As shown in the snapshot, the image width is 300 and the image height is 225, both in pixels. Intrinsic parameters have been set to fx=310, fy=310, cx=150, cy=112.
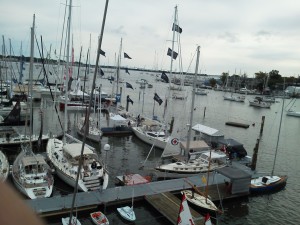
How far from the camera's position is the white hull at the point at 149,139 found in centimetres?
4134

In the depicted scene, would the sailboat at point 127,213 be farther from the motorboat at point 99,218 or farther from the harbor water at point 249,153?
the motorboat at point 99,218

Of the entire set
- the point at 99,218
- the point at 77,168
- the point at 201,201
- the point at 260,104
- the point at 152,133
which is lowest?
the point at 99,218

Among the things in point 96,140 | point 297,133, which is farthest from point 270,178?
point 297,133

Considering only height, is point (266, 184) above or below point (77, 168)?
below

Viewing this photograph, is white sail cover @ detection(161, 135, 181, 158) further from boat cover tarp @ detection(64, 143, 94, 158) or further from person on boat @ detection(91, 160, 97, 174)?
person on boat @ detection(91, 160, 97, 174)

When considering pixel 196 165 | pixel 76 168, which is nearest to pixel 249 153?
pixel 196 165

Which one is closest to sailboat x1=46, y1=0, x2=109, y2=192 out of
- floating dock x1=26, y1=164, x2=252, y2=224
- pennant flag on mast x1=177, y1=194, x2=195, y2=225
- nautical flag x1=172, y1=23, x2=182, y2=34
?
floating dock x1=26, y1=164, x2=252, y2=224

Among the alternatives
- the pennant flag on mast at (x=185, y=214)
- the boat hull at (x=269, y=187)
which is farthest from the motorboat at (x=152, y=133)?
the pennant flag on mast at (x=185, y=214)

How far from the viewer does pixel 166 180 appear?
93.0ft

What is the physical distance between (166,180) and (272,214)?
30.7 ft

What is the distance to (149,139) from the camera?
4325 centimetres

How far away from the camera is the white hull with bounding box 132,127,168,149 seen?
1628 inches

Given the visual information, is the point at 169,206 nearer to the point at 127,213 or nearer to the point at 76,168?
the point at 127,213

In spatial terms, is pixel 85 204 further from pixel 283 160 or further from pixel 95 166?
pixel 283 160
